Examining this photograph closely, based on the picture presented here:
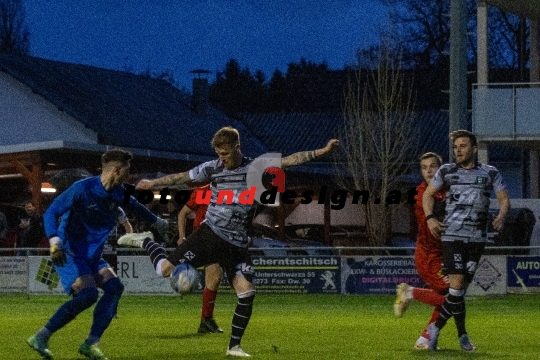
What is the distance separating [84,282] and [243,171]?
5.67 feet

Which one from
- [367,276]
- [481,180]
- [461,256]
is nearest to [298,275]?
[367,276]

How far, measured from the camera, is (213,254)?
1145 cm

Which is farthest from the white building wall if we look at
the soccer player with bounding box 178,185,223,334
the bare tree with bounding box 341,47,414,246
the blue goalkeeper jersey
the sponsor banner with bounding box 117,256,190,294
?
the blue goalkeeper jersey

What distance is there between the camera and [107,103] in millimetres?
46938

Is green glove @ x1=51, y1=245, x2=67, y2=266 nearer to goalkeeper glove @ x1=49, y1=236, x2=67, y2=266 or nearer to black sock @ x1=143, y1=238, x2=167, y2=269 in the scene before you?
goalkeeper glove @ x1=49, y1=236, x2=67, y2=266

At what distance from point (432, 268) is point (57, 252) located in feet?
14.9

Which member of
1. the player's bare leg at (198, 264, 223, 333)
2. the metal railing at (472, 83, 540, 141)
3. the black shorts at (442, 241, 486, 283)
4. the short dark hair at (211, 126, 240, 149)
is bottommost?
the player's bare leg at (198, 264, 223, 333)

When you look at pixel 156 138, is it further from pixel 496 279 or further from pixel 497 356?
pixel 497 356

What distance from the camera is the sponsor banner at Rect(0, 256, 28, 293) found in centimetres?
2739

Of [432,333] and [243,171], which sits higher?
[243,171]

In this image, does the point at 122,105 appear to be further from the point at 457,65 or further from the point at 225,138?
the point at 225,138

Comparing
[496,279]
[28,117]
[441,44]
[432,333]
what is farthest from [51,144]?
[441,44]

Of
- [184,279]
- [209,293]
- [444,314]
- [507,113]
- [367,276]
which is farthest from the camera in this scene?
[507,113]

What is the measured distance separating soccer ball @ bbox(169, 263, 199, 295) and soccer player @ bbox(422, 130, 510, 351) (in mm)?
2453
